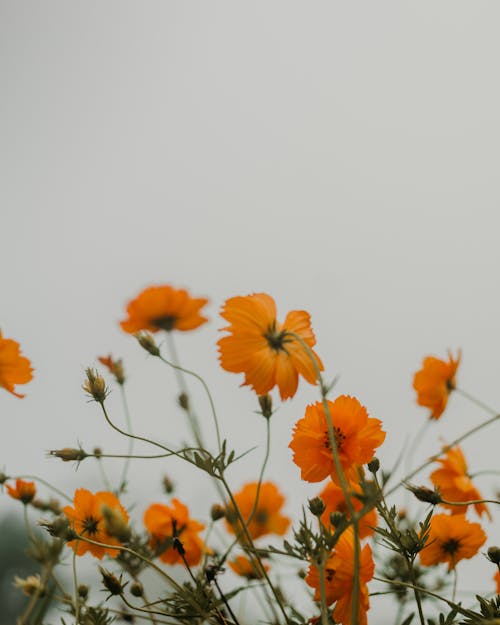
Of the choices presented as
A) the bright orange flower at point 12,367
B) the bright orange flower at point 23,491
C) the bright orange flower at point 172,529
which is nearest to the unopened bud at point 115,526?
the bright orange flower at point 12,367

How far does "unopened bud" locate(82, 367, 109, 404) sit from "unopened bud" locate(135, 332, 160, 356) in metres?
0.08

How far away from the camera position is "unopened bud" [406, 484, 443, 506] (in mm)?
681

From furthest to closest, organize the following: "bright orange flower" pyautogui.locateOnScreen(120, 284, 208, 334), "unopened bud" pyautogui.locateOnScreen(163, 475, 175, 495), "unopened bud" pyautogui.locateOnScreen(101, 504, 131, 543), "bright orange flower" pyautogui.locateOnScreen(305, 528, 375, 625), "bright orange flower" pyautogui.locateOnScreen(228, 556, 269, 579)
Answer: "unopened bud" pyautogui.locateOnScreen(163, 475, 175, 495) → "bright orange flower" pyautogui.locateOnScreen(228, 556, 269, 579) → "bright orange flower" pyautogui.locateOnScreen(120, 284, 208, 334) → "bright orange flower" pyautogui.locateOnScreen(305, 528, 375, 625) → "unopened bud" pyautogui.locateOnScreen(101, 504, 131, 543)

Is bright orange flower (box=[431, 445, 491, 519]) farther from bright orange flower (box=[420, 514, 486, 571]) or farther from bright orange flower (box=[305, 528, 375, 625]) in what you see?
bright orange flower (box=[305, 528, 375, 625])

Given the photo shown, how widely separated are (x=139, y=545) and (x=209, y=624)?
0.25 metres

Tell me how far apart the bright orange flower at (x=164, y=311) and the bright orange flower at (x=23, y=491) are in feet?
0.97

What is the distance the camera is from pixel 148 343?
754mm

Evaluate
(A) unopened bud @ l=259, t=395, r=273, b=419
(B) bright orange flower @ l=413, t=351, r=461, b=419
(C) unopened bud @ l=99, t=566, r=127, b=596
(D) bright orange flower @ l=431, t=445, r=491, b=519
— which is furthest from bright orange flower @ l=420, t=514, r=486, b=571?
(C) unopened bud @ l=99, t=566, r=127, b=596

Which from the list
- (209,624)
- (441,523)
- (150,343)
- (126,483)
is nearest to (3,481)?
(126,483)

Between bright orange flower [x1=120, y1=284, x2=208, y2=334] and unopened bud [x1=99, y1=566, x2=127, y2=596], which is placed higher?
bright orange flower [x1=120, y1=284, x2=208, y2=334]

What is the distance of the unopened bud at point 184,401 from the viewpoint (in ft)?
2.58

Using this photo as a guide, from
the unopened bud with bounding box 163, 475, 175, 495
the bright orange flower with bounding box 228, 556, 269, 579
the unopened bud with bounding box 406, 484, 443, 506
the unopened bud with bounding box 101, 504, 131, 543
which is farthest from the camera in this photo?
the unopened bud with bounding box 163, 475, 175, 495

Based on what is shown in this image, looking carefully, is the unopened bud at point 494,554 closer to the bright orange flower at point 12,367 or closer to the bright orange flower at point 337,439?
the bright orange flower at point 337,439

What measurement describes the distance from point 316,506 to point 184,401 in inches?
10.4
